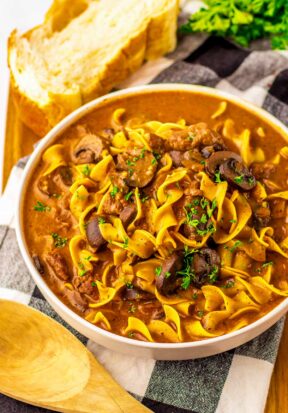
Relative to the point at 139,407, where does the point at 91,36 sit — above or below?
above

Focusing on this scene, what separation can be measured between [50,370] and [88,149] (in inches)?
72.0

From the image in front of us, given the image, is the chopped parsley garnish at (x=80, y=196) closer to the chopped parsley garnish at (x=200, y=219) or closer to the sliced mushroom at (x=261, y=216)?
the chopped parsley garnish at (x=200, y=219)

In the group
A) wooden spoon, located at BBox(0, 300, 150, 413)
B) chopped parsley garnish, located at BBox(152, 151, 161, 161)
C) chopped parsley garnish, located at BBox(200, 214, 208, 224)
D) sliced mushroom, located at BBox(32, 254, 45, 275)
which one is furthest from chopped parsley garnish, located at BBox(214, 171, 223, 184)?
wooden spoon, located at BBox(0, 300, 150, 413)

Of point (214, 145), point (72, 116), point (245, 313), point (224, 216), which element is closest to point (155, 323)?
point (245, 313)

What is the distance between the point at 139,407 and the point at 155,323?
28.4 inches

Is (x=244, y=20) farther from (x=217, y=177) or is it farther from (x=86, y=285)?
(x=86, y=285)

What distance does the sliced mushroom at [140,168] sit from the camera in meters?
4.71

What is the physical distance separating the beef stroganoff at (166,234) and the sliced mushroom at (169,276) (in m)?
0.01

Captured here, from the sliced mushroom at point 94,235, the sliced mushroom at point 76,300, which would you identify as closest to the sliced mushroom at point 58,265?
the sliced mushroom at point 76,300

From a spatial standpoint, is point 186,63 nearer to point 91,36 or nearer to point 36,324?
point 91,36

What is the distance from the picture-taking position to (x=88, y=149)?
16.8 ft

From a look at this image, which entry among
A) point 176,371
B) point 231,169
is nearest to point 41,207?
point 231,169

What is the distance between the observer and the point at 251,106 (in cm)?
532

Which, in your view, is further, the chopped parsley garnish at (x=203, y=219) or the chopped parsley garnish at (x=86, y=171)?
the chopped parsley garnish at (x=86, y=171)
